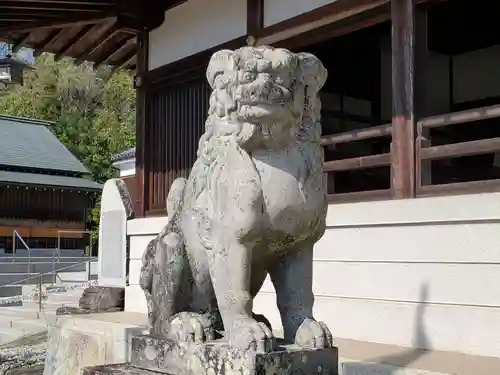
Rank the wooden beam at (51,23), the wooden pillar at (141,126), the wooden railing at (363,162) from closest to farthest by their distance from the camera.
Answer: the wooden railing at (363,162) < the wooden beam at (51,23) < the wooden pillar at (141,126)

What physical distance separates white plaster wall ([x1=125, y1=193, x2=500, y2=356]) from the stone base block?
2.37m

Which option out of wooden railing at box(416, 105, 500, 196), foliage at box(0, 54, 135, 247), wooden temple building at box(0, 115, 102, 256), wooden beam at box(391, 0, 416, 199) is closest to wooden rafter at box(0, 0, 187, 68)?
wooden beam at box(391, 0, 416, 199)

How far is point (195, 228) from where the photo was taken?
265 centimetres

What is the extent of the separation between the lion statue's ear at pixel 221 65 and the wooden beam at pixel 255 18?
4212 mm

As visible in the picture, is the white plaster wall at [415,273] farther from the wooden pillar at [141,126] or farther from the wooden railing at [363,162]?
the wooden pillar at [141,126]

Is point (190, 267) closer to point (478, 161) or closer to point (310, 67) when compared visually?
point (310, 67)

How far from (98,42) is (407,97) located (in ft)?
18.0

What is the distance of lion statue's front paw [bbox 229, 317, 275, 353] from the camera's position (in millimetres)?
2293

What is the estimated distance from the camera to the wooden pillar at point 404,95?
5.19 meters

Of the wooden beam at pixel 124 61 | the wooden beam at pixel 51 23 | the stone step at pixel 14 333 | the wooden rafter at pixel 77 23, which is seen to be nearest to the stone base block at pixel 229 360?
the wooden rafter at pixel 77 23

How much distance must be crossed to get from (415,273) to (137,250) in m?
4.01

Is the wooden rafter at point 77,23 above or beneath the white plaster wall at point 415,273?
above

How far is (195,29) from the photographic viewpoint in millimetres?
7688

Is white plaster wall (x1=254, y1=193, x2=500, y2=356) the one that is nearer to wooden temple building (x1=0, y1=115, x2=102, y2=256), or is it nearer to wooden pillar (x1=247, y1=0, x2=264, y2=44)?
wooden pillar (x1=247, y1=0, x2=264, y2=44)
